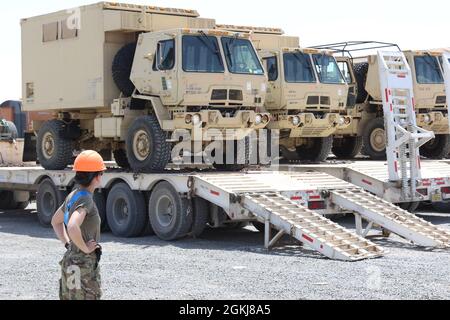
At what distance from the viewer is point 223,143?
14.9 meters

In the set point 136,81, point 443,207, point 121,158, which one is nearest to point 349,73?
point 443,207

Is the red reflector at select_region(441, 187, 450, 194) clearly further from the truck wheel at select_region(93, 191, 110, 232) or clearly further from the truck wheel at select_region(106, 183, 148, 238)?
the truck wheel at select_region(93, 191, 110, 232)

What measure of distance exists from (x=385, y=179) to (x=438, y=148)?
5469 mm

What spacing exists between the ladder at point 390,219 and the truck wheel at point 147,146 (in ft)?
8.88

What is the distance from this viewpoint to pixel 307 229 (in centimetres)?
1170

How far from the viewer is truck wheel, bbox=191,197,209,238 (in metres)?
13.2

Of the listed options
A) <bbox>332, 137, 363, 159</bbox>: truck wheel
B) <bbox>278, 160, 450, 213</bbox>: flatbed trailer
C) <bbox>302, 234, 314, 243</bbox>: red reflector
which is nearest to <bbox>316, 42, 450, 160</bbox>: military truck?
<bbox>332, 137, 363, 159</bbox>: truck wheel

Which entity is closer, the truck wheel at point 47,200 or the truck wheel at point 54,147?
the truck wheel at point 47,200

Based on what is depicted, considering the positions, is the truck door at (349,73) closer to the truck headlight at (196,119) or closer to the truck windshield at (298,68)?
the truck windshield at (298,68)

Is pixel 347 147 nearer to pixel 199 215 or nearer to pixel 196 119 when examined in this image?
pixel 196 119

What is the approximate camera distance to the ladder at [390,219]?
40.0ft

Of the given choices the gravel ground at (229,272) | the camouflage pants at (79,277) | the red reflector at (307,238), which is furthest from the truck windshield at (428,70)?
the camouflage pants at (79,277)
